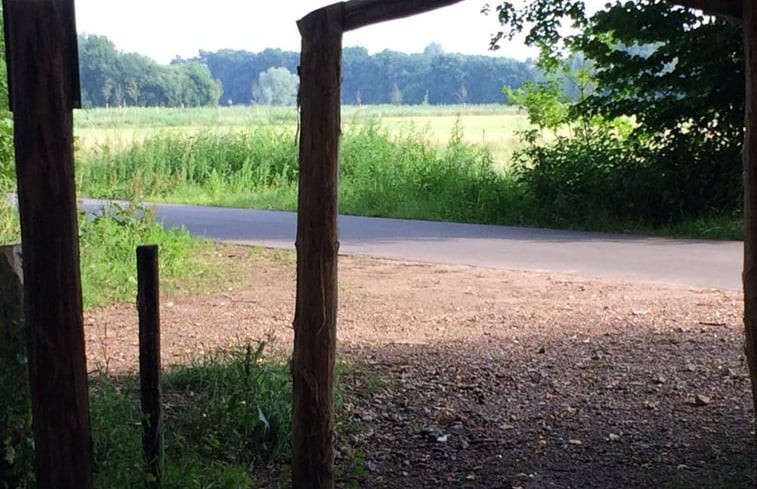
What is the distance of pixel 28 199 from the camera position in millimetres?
3357

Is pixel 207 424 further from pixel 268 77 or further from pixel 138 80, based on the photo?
pixel 138 80

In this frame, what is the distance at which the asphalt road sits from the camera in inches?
411

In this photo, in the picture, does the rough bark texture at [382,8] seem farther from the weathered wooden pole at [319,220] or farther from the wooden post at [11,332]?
the wooden post at [11,332]

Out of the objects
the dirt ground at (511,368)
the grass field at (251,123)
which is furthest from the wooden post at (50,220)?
the grass field at (251,123)

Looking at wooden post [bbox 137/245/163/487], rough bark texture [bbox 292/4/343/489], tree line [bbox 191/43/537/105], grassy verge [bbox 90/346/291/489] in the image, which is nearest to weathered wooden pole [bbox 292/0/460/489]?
rough bark texture [bbox 292/4/343/489]

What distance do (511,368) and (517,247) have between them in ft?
17.9

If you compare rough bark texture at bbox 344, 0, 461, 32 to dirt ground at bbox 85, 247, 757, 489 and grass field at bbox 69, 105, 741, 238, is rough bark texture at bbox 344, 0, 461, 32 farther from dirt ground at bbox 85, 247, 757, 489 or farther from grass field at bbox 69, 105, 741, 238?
grass field at bbox 69, 105, 741, 238

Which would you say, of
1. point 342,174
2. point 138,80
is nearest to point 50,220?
point 342,174

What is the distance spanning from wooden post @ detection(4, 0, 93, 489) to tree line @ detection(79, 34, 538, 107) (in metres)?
14.5

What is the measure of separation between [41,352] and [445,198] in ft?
42.6

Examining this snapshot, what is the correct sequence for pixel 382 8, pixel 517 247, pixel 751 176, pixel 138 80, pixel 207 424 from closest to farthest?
A: pixel 751 176
pixel 382 8
pixel 207 424
pixel 517 247
pixel 138 80

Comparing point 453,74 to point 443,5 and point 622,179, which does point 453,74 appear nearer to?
point 622,179

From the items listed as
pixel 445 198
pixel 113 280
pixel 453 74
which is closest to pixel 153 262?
pixel 113 280

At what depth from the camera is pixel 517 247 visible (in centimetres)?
1216
